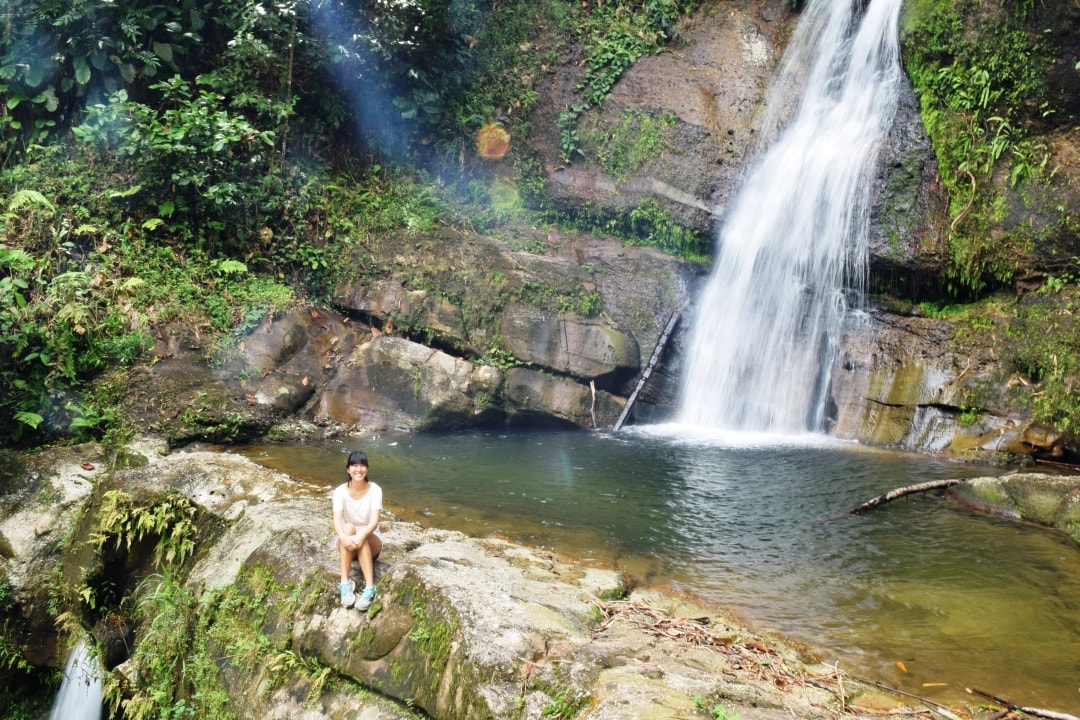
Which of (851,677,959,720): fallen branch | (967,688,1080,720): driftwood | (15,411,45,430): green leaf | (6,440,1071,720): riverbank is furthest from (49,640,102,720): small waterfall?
(967,688,1080,720): driftwood

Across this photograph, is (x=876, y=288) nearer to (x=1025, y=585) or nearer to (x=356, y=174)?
(x=1025, y=585)

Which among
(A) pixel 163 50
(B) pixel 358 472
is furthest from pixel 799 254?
(A) pixel 163 50

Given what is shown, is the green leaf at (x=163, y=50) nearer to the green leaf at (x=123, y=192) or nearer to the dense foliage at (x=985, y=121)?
the green leaf at (x=123, y=192)

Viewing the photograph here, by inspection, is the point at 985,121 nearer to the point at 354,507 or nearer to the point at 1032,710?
the point at 1032,710

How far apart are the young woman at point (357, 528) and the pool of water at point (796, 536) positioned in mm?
2244

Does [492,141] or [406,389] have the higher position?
[492,141]

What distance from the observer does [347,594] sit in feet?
12.5

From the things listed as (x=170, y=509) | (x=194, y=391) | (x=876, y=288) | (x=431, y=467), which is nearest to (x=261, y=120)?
(x=194, y=391)

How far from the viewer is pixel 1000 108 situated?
1041cm

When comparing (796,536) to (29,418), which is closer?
(796,536)

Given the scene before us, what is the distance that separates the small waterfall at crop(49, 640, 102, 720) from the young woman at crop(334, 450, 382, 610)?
2.96 m

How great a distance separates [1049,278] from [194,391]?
11.8 m

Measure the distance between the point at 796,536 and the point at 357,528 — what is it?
421 cm

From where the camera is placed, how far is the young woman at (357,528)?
12.5ft
